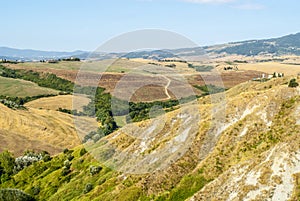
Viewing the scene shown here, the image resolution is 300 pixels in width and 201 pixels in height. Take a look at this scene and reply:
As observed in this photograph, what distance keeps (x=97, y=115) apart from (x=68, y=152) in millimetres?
78554

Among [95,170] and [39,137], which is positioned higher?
[95,170]

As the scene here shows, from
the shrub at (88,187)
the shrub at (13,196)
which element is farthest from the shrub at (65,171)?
the shrub at (88,187)

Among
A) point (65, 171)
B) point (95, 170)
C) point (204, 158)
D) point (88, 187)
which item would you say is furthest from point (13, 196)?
point (204, 158)

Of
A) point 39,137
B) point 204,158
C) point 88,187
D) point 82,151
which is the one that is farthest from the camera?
point 39,137

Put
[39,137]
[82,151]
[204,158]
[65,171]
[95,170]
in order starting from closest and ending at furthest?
[204,158] → [95,170] → [65,171] → [82,151] → [39,137]

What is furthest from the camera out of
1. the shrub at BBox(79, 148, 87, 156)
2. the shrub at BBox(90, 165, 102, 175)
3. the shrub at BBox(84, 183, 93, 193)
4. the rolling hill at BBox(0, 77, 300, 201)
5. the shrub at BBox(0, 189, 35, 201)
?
the shrub at BBox(79, 148, 87, 156)

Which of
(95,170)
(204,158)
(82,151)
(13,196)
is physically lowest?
(13,196)

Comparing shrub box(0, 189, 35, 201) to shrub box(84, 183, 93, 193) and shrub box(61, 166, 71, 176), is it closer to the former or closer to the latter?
shrub box(61, 166, 71, 176)

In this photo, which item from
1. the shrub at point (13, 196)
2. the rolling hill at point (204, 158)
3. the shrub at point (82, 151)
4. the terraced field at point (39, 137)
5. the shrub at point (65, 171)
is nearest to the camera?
the rolling hill at point (204, 158)

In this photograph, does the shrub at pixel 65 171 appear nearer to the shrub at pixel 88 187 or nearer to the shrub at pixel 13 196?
the shrub at pixel 13 196

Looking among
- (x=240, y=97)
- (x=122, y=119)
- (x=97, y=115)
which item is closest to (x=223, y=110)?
(x=240, y=97)

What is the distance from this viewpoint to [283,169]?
49406mm

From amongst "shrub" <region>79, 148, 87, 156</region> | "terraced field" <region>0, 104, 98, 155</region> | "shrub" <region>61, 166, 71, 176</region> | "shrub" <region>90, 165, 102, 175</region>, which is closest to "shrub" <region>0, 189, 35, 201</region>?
"shrub" <region>61, 166, 71, 176</region>

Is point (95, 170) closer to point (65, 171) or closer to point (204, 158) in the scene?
point (65, 171)
